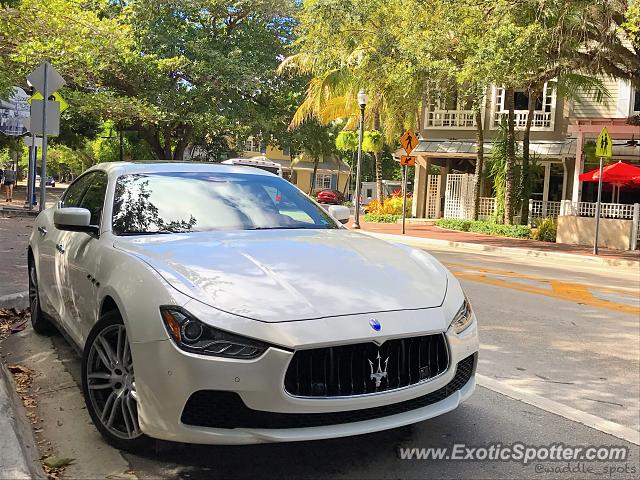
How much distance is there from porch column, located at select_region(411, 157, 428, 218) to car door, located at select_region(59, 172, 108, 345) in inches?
972

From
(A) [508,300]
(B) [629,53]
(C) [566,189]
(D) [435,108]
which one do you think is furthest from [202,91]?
(A) [508,300]

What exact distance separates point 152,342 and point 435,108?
26.3 m

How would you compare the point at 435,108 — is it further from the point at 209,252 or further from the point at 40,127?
the point at 209,252

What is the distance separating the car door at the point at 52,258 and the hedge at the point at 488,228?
17600 mm

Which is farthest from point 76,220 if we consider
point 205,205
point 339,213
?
point 339,213

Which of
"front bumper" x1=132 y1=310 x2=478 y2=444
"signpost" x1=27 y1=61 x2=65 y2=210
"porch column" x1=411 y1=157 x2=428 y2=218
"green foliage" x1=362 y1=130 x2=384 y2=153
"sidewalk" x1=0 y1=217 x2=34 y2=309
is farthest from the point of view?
"green foliage" x1=362 y1=130 x2=384 y2=153

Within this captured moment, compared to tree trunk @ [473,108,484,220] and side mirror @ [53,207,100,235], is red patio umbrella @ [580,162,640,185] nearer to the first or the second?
tree trunk @ [473,108,484,220]

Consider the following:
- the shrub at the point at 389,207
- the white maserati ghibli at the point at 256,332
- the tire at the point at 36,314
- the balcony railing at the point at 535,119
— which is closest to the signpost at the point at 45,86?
the tire at the point at 36,314

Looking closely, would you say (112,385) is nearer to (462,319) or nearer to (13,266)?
(462,319)

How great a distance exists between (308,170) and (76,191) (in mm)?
62797

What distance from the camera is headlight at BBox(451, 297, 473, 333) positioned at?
322cm

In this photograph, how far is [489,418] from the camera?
3.97 m

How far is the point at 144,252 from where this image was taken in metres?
3.43

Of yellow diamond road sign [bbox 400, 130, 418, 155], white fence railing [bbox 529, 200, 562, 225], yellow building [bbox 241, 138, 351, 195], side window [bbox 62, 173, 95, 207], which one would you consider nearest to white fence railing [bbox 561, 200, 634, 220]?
white fence railing [bbox 529, 200, 562, 225]
